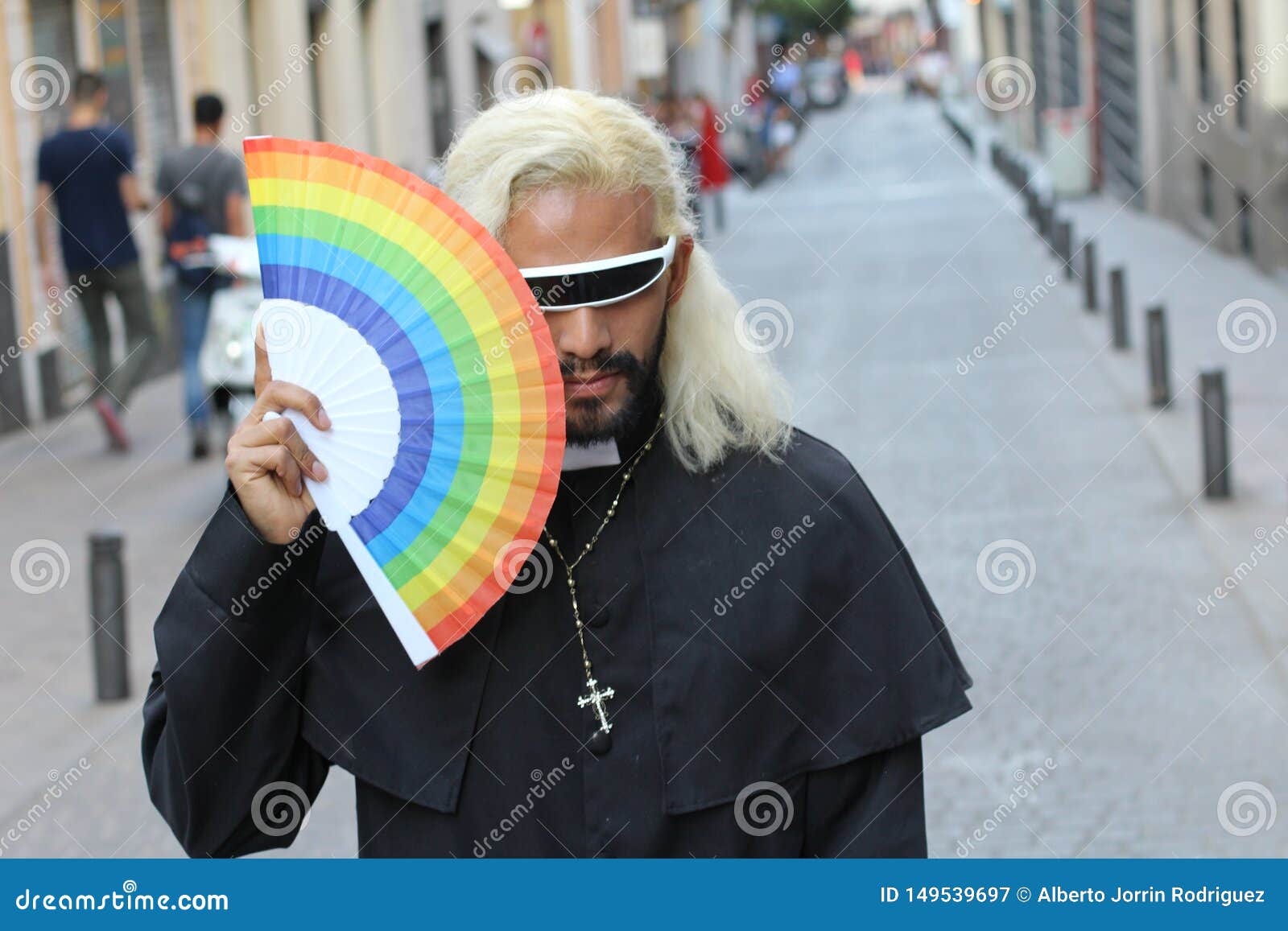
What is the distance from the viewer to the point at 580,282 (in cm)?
210

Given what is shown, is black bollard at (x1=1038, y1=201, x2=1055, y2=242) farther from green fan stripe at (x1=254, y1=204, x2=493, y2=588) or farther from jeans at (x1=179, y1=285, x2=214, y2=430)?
green fan stripe at (x1=254, y1=204, x2=493, y2=588)

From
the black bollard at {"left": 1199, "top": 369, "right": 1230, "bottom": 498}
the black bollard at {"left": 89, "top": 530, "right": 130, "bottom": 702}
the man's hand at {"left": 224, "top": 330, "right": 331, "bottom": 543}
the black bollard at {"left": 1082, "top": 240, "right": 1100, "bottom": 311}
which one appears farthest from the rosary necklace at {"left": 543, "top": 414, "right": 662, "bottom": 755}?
the black bollard at {"left": 1082, "top": 240, "right": 1100, "bottom": 311}

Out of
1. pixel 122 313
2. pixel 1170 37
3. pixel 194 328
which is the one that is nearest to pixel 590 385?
pixel 194 328

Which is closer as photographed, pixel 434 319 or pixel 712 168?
pixel 434 319

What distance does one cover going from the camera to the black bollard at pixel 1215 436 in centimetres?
930

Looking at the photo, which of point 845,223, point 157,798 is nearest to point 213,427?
point 157,798

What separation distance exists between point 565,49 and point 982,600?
117 feet

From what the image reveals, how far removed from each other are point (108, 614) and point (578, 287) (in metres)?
5.40

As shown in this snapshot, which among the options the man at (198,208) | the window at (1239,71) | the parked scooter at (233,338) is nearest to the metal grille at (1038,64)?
the window at (1239,71)

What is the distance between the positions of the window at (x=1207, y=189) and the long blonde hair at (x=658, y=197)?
19.3 metres

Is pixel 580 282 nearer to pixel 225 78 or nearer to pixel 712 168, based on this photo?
pixel 225 78

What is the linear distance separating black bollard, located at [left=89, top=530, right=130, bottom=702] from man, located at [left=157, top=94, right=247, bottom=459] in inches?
147

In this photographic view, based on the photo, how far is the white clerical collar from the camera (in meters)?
2.23
